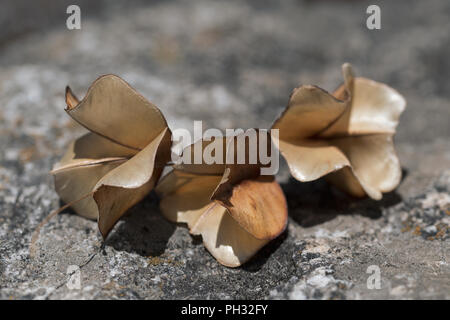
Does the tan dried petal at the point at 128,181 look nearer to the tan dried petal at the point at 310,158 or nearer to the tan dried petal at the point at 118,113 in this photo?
the tan dried petal at the point at 118,113

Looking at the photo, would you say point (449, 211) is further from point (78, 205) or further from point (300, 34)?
point (300, 34)

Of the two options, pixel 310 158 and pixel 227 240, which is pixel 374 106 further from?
pixel 227 240

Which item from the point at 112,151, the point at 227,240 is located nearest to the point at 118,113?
the point at 112,151

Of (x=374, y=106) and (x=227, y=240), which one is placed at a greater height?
(x=374, y=106)

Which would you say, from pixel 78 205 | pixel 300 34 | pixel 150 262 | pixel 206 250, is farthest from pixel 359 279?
pixel 300 34

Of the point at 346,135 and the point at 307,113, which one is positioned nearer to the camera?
the point at 307,113

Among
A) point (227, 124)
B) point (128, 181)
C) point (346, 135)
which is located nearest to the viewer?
point (128, 181)
